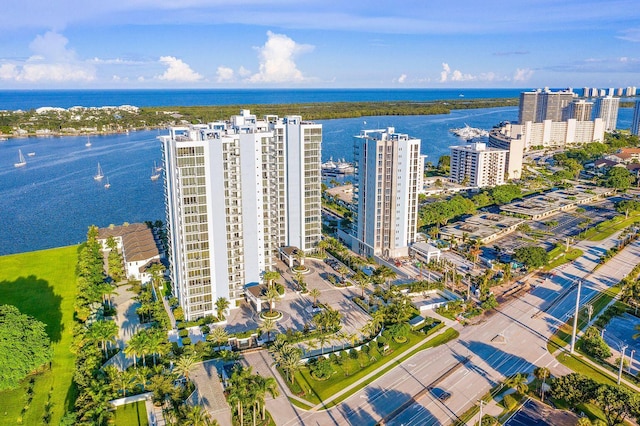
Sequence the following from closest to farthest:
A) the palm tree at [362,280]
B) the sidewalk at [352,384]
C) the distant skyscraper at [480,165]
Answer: the sidewalk at [352,384] < the palm tree at [362,280] < the distant skyscraper at [480,165]

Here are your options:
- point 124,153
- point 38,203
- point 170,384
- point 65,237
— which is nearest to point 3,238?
point 65,237

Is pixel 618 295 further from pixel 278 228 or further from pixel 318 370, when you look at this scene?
pixel 278 228

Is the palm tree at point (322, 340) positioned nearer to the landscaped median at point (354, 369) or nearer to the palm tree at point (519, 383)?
the landscaped median at point (354, 369)

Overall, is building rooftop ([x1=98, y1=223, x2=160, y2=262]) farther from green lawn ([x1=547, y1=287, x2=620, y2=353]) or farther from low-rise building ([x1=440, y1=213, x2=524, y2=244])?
green lawn ([x1=547, y1=287, x2=620, y2=353])

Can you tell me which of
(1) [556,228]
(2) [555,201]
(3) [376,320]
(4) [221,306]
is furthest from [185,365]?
(2) [555,201]

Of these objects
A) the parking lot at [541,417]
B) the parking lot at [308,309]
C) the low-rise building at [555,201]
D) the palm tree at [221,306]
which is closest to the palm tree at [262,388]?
the parking lot at [308,309]

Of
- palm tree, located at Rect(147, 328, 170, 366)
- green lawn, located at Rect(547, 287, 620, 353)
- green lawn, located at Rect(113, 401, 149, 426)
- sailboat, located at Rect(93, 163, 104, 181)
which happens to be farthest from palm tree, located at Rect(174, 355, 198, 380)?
sailboat, located at Rect(93, 163, 104, 181)

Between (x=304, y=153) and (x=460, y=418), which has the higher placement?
(x=304, y=153)
